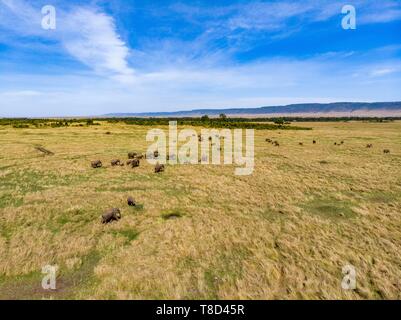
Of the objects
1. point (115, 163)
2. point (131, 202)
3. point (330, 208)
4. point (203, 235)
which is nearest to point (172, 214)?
point (131, 202)

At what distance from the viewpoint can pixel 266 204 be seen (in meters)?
17.8

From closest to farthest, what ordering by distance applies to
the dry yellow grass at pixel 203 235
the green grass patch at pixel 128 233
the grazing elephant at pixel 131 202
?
the dry yellow grass at pixel 203 235 → the green grass patch at pixel 128 233 → the grazing elephant at pixel 131 202

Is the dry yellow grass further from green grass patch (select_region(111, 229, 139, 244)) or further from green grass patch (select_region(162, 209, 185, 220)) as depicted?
green grass patch (select_region(162, 209, 185, 220))

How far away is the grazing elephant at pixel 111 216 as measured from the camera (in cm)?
1476

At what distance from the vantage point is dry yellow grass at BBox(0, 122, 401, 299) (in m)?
9.64

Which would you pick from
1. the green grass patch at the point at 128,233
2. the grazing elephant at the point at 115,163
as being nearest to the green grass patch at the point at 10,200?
the green grass patch at the point at 128,233

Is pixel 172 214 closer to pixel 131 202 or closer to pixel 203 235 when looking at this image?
pixel 131 202

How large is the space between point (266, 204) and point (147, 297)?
10.2m

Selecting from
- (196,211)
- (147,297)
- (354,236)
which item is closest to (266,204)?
(196,211)

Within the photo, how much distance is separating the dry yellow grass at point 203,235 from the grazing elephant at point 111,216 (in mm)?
411

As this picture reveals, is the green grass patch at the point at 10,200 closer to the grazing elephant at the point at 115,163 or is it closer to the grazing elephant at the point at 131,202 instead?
the grazing elephant at the point at 131,202

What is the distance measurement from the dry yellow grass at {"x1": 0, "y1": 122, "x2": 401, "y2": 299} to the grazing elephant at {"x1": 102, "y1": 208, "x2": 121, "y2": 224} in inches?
16.2

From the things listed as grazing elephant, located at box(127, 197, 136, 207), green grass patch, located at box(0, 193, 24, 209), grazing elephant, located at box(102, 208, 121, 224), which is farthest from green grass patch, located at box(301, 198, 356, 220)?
green grass patch, located at box(0, 193, 24, 209)
